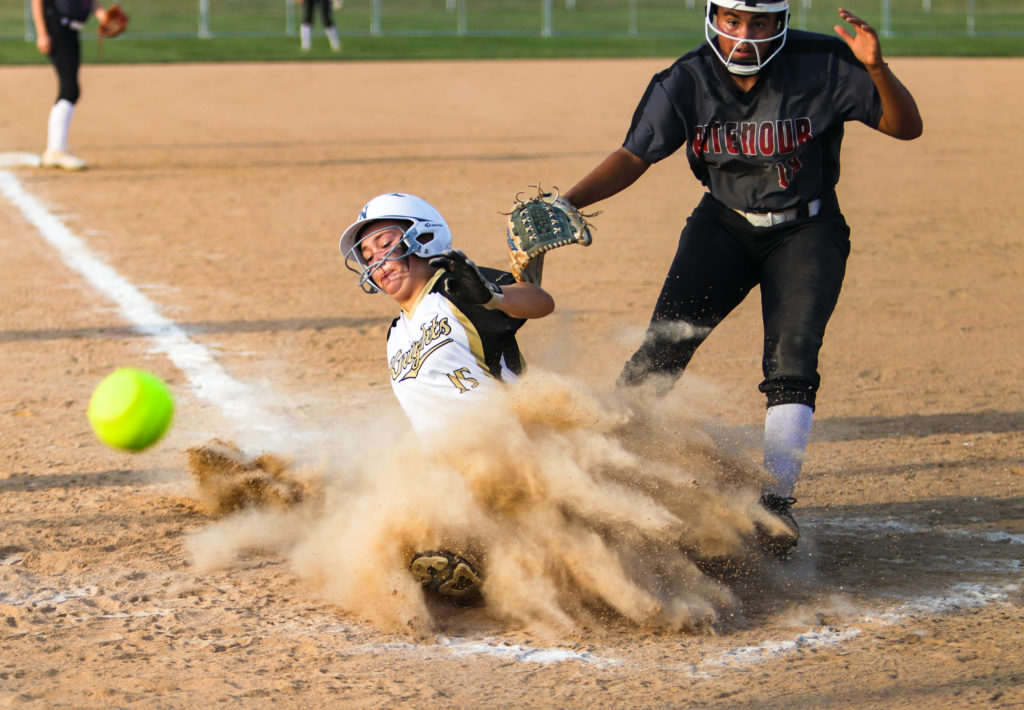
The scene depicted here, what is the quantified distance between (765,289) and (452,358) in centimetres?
116

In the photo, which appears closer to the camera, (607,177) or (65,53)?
(607,177)

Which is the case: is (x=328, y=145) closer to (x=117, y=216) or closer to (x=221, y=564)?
(x=117, y=216)

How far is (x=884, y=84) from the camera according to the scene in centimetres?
417

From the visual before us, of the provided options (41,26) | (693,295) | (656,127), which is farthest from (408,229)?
(41,26)

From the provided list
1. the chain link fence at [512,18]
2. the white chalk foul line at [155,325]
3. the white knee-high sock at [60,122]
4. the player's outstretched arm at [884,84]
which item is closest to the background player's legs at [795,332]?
the player's outstretched arm at [884,84]

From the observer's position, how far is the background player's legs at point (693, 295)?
462 cm

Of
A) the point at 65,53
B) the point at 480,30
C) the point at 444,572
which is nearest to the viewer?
the point at 444,572

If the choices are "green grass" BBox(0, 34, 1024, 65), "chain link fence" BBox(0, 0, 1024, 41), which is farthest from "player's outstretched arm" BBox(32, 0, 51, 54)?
"chain link fence" BBox(0, 0, 1024, 41)

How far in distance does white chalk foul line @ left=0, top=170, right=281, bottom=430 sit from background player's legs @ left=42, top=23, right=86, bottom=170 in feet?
5.61

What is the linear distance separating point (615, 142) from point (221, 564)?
11.0 m

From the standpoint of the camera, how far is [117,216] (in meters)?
10.7

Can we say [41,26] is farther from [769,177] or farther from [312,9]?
[312,9]

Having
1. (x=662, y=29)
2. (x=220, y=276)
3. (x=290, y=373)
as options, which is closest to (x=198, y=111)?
(x=220, y=276)

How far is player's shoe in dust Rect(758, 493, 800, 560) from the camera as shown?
412 cm
